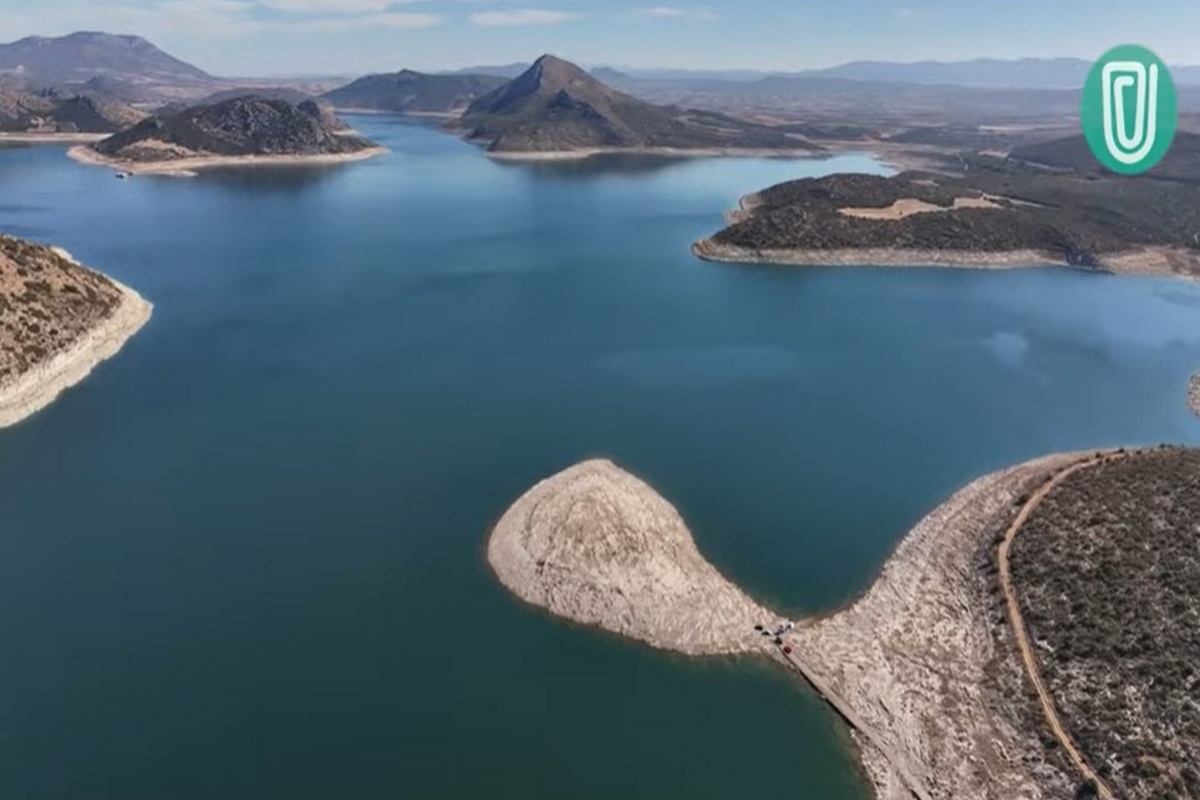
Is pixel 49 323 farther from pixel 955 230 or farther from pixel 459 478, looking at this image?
pixel 955 230

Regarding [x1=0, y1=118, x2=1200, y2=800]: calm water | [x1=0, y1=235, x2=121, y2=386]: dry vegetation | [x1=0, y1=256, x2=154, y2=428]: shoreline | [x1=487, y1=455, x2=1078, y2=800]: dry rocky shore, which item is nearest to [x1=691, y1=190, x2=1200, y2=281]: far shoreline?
[x1=0, y1=118, x2=1200, y2=800]: calm water

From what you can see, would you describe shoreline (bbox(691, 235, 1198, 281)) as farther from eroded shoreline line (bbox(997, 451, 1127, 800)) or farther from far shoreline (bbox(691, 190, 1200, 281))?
eroded shoreline line (bbox(997, 451, 1127, 800))

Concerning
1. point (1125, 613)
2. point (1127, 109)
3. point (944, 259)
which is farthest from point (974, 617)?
point (944, 259)

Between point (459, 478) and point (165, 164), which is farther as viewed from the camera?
point (165, 164)

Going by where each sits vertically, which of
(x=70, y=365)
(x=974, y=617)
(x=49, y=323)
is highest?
(x=49, y=323)

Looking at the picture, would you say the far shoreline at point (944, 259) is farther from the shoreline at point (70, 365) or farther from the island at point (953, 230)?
the shoreline at point (70, 365)

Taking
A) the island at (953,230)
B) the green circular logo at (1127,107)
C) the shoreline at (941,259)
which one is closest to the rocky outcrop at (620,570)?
the green circular logo at (1127,107)
